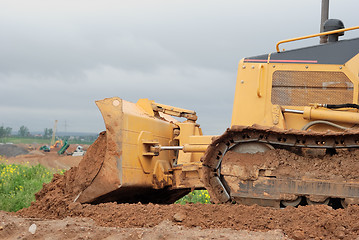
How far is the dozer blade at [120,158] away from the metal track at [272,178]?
4.15 ft

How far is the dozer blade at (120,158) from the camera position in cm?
642

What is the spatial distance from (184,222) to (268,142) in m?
1.30

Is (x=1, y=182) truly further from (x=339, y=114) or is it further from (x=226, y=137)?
(x=339, y=114)

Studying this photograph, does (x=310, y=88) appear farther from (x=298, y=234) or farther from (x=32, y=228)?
(x=32, y=228)

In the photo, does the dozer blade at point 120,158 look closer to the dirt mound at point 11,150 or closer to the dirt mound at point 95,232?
the dirt mound at point 95,232

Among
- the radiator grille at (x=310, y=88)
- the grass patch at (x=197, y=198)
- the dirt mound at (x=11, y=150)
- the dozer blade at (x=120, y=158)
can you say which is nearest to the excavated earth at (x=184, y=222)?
the dozer blade at (x=120, y=158)

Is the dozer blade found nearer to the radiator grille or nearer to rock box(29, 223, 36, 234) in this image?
rock box(29, 223, 36, 234)

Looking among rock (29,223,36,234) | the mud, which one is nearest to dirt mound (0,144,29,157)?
rock (29,223,36,234)

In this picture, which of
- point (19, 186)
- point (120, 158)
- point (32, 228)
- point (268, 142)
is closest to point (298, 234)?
point (268, 142)

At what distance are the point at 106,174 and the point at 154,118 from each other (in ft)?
Answer: 4.78

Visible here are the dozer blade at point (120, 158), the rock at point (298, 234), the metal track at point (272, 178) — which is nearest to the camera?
the rock at point (298, 234)

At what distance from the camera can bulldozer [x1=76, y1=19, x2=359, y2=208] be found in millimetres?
5406

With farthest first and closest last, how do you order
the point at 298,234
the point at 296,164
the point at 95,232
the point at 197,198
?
the point at 197,198 → the point at 296,164 → the point at 95,232 → the point at 298,234

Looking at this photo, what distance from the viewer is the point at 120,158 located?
21.0 ft
